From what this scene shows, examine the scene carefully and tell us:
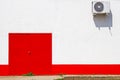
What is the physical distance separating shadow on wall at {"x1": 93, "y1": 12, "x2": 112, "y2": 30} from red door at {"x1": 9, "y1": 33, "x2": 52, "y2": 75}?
2111 mm

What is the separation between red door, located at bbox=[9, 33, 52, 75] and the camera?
57.5 ft

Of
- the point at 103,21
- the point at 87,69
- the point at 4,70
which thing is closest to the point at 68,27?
the point at 103,21

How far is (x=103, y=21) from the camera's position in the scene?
57.8ft

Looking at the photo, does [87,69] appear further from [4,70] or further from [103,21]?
[4,70]

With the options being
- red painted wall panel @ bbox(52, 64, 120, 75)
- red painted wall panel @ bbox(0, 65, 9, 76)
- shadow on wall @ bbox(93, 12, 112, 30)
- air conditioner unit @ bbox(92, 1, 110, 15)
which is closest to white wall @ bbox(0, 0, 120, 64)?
shadow on wall @ bbox(93, 12, 112, 30)

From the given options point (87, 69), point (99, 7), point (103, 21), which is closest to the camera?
point (99, 7)

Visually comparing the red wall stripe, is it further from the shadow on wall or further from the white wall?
the shadow on wall

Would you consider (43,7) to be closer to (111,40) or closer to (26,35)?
(26,35)

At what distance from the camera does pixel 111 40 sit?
1756 centimetres

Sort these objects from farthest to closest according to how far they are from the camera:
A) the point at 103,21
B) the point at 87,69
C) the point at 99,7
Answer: the point at 103,21
the point at 87,69
the point at 99,7

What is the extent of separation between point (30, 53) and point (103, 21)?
136 inches

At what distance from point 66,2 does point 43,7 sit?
102cm

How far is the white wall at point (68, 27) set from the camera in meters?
17.5

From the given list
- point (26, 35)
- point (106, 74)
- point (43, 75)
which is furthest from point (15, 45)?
point (106, 74)
